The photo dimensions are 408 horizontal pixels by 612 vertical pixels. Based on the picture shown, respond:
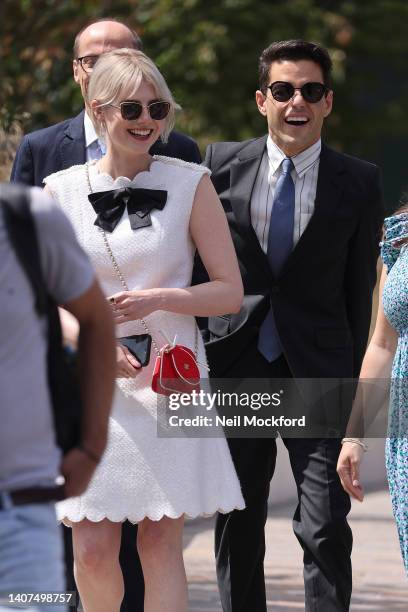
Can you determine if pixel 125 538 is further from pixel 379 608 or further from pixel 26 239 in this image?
pixel 26 239

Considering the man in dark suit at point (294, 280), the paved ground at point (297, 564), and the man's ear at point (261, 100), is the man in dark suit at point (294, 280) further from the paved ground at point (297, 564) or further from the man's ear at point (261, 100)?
the paved ground at point (297, 564)

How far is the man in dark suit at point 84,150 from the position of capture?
5.67 m

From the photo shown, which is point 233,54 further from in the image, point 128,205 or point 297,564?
point 128,205

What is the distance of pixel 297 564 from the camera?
803cm

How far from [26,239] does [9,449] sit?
1.34 ft

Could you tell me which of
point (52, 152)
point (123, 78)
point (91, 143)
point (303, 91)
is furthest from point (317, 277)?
Answer: point (123, 78)

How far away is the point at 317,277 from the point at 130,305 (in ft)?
3.84

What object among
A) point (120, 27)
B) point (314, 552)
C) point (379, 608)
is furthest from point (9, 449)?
point (379, 608)

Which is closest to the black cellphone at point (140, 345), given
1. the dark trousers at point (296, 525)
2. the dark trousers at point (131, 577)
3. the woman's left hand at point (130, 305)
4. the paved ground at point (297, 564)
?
the woman's left hand at point (130, 305)

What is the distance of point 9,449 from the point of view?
2.99 m

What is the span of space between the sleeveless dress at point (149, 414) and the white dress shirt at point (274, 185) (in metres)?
0.74

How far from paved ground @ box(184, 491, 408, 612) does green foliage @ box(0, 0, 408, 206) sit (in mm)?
4590

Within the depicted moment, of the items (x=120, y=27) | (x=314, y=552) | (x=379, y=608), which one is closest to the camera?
(x=314, y=552)

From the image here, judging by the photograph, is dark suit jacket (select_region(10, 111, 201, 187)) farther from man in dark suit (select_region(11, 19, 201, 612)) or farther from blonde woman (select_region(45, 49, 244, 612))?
blonde woman (select_region(45, 49, 244, 612))
